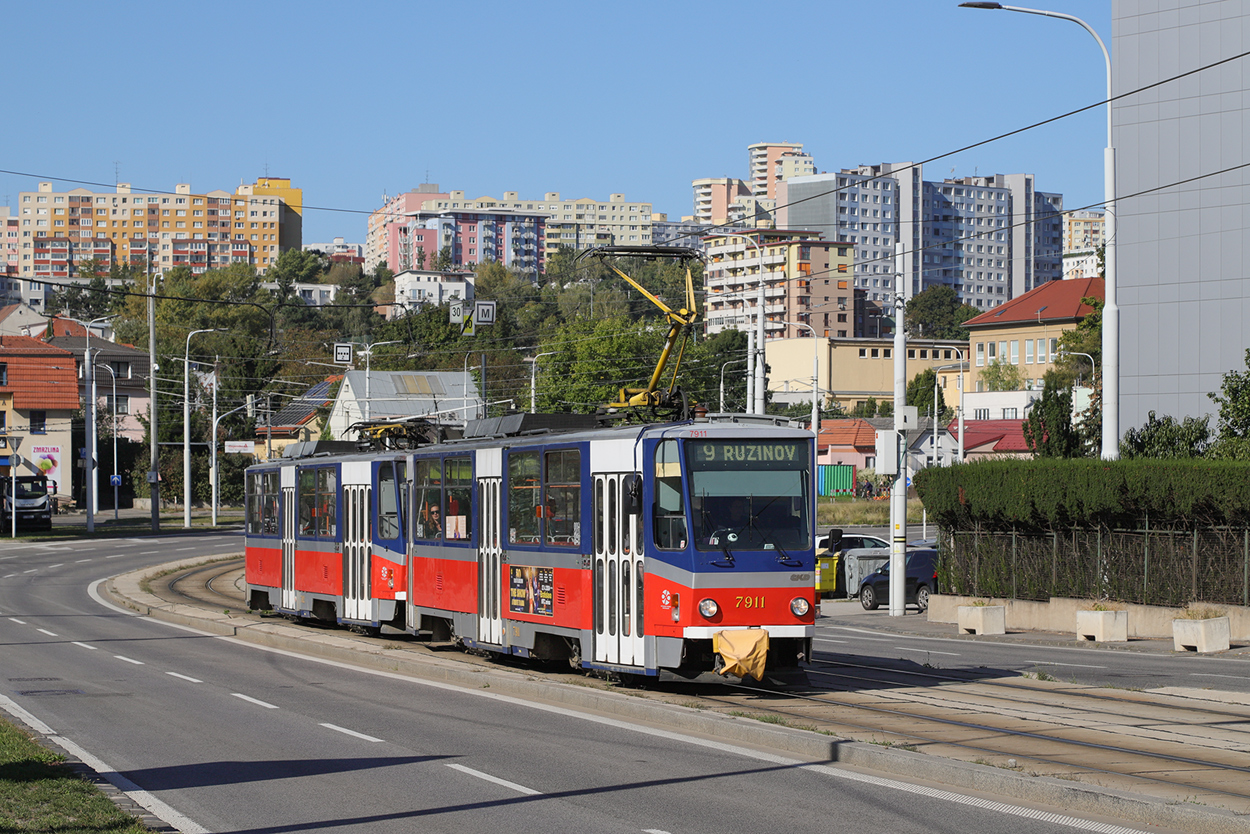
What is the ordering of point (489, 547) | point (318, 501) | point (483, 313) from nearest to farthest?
point (489, 547), point (318, 501), point (483, 313)

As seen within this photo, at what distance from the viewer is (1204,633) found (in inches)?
874

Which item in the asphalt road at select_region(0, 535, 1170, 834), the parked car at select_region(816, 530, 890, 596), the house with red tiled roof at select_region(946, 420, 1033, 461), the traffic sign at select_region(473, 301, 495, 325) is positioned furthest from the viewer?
the house with red tiled roof at select_region(946, 420, 1033, 461)

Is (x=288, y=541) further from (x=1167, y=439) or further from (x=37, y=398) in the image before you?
(x=37, y=398)

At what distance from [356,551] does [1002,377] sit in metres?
96.5

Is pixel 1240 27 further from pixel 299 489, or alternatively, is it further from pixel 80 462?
pixel 80 462

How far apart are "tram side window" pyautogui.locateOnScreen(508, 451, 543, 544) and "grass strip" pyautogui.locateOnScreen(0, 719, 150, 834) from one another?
705 cm

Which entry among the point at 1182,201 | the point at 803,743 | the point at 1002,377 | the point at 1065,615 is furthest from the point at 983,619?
the point at 1002,377

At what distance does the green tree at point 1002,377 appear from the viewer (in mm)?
113250

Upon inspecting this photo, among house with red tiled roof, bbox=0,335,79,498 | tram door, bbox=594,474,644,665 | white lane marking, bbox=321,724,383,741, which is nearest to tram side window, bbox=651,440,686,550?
tram door, bbox=594,474,644,665

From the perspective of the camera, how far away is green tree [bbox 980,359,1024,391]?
11325 centimetres

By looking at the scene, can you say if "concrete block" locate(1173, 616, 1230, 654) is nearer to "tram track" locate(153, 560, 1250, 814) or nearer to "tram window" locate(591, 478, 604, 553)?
"tram track" locate(153, 560, 1250, 814)

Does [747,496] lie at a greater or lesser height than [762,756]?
greater

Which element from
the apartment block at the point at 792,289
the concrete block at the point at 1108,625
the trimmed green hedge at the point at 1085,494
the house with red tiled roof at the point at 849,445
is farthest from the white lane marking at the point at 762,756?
the apartment block at the point at 792,289

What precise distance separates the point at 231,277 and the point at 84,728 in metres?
165
